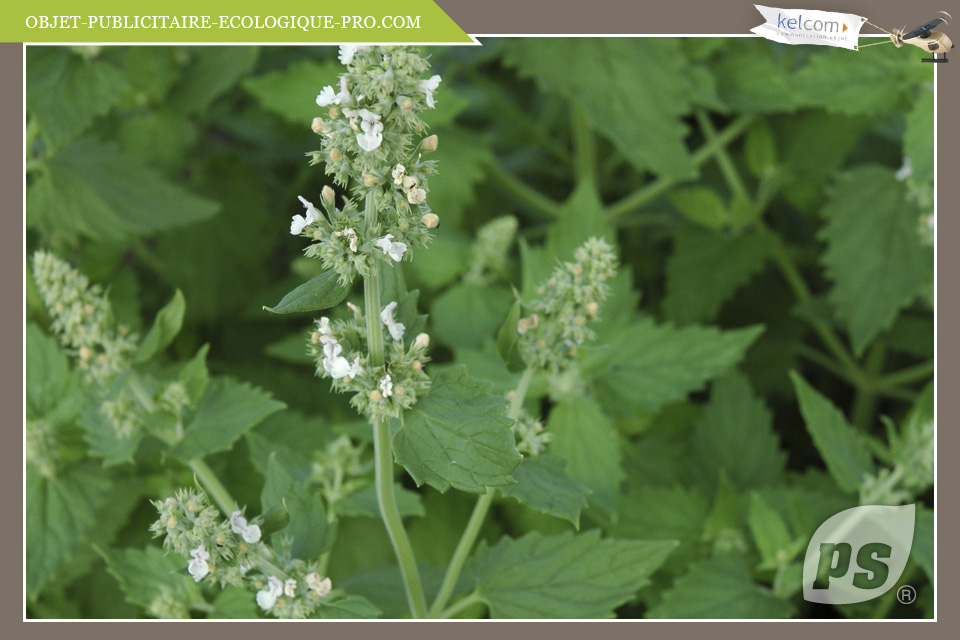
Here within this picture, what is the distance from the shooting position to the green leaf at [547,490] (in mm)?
1379

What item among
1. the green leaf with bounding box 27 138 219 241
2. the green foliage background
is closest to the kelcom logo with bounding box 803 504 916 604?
the green foliage background

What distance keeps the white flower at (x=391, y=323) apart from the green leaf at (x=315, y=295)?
123 mm

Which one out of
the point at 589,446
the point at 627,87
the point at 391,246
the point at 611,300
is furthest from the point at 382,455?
the point at 627,87

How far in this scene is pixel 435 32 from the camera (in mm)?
1774

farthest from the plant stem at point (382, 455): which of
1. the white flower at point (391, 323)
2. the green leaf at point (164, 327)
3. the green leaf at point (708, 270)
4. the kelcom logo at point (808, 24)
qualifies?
the green leaf at point (708, 270)

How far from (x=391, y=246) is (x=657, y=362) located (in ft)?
4.25

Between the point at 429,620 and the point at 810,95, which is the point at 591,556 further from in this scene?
the point at 810,95

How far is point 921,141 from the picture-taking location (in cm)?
225

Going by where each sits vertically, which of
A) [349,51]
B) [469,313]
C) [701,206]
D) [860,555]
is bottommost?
[860,555]

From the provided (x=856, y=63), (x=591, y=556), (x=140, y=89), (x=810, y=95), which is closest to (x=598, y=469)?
(x=591, y=556)

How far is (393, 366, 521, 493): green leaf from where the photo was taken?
4.03 ft

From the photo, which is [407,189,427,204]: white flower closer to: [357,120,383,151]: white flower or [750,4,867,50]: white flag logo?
[357,120,383,151]: white flower

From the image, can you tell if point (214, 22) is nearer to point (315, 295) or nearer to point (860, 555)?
point (315, 295)

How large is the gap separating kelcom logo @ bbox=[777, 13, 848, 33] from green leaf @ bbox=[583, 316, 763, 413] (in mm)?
798
